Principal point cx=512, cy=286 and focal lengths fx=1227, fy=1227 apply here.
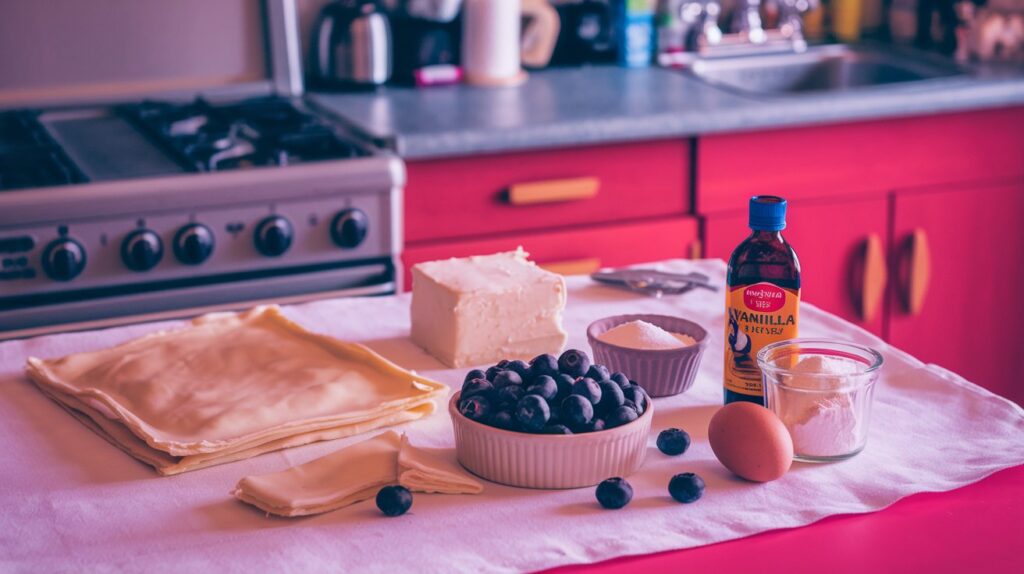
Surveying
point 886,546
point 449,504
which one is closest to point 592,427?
point 449,504

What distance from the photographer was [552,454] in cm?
102

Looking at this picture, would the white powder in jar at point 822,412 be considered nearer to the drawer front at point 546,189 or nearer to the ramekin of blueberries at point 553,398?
the ramekin of blueberries at point 553,398

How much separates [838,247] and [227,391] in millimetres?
1709

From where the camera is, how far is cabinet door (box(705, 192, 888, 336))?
2.50m

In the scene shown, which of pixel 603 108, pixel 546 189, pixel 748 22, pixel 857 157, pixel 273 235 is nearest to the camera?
pixel 273 235

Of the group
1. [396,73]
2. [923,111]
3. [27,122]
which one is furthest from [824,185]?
[27,122]

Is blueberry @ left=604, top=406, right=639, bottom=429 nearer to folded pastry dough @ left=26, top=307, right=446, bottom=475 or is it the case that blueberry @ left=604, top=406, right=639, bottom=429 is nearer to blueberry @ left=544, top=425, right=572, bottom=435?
blueberry @ left=544, top=425, right=572, bottom=435

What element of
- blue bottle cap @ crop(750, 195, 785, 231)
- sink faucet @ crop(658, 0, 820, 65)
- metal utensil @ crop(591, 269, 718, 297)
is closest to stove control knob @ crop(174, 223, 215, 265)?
metal utensil @ crop(591, 269, 718, 297)

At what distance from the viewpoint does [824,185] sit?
252 centimetres

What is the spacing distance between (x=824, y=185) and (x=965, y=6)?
757 mm

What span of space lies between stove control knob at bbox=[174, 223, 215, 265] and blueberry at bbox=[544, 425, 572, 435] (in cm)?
113

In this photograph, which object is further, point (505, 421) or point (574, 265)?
point (574, 265)

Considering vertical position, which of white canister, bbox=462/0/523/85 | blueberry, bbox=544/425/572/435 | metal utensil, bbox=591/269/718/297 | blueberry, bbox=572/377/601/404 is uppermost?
white canister, bbox=462/0/523/85

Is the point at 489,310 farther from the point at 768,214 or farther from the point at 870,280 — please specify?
the point at 870,280
